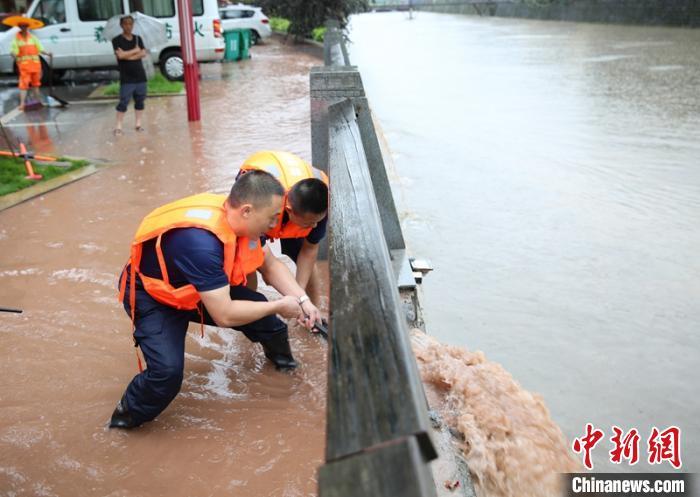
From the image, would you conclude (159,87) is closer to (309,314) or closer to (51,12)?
(51,12)

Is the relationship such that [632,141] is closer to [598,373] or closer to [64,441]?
[598,373]

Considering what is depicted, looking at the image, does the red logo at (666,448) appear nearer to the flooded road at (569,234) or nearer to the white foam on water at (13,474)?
the flooded road at (569,234)

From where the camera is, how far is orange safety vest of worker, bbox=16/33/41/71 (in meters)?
10.7

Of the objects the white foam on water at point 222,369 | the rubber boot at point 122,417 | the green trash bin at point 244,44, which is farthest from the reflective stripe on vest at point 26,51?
the rubber boot at point 122,417

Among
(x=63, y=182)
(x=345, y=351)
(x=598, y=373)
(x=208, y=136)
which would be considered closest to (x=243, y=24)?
(x=208, y=136)

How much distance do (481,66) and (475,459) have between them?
59.5ft

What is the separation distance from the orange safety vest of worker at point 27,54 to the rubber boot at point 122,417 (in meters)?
9.42

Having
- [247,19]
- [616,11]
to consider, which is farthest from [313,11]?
[616,11]

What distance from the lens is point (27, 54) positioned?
10711 millimetres

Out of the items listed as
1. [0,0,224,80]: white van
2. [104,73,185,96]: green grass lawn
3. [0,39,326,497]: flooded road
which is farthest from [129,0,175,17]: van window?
[0,39,326,497]: flooded road

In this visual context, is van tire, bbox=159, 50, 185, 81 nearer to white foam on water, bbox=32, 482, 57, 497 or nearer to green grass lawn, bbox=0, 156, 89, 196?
green grass lawn, bbox=0, 156, 89, 196

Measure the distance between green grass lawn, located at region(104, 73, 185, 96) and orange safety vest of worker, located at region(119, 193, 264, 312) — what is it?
1056cm

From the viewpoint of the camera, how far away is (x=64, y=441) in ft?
9.71

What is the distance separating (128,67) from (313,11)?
14923mm
